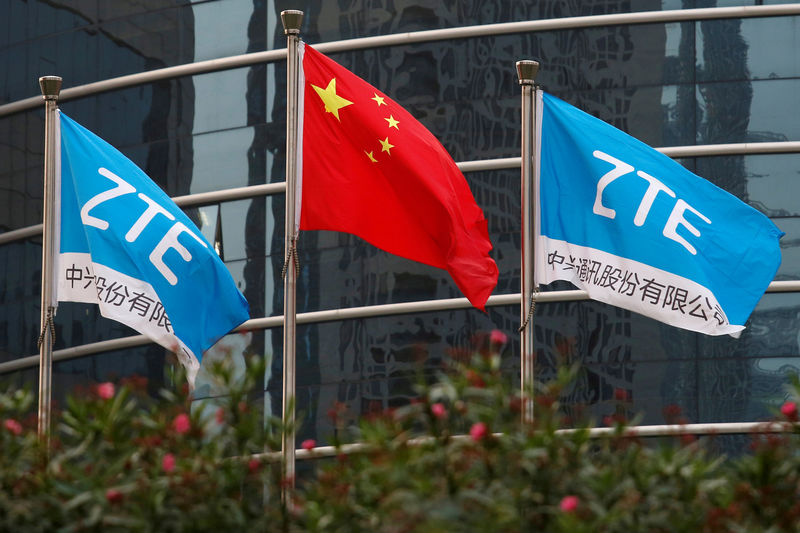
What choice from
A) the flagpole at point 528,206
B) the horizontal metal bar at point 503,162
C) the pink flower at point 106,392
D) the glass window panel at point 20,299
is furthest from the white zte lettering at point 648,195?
the glass window panel at point 20,299

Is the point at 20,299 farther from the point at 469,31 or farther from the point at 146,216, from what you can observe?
the point at 146,216

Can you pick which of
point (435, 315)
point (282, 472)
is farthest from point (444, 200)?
point (435, 315)

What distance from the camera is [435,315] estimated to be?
2312cm

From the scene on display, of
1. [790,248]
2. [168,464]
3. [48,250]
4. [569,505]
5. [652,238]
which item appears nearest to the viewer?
[569,505]

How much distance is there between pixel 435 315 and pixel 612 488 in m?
13.5

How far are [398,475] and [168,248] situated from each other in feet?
23.1

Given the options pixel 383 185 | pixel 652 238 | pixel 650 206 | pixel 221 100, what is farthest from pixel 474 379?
pixel 221 100

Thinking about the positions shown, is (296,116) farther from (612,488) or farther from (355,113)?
(612,488)

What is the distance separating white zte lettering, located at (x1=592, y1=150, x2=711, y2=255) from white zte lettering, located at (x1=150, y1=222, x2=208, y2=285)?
12.6 feet

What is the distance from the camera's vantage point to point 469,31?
2352cm

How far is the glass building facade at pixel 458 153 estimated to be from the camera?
22.5 m

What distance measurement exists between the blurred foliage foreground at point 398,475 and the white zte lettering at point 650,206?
490 centimetres

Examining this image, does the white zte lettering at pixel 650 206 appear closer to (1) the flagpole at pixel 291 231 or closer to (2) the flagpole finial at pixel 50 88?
(1) the flagpole at pixel 291 231

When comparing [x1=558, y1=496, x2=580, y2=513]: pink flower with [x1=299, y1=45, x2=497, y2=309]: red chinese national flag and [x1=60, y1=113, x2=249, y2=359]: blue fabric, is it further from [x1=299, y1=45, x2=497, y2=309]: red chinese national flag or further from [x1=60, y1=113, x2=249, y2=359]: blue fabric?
[x1=60, y1=113, x2=249, y2=359]: blue fabric
